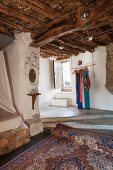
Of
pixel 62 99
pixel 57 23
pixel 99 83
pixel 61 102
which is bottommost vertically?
pixel 61 102

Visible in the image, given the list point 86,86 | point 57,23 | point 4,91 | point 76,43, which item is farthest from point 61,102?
point 57,23

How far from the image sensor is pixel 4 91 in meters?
3.12

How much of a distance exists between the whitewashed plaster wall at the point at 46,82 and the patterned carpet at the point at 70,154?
3.41 meters

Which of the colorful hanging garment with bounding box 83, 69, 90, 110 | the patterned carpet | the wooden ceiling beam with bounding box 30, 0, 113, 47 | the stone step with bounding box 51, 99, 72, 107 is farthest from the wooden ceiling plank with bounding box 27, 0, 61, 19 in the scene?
the stone step with bounding box 51, 99, 72, 107

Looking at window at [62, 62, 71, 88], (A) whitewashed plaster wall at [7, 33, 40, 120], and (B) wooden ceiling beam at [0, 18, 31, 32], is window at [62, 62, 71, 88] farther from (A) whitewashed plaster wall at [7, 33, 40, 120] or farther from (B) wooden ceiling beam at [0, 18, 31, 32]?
(B) wooden ceiling beam at [0, 18, 31, 32]

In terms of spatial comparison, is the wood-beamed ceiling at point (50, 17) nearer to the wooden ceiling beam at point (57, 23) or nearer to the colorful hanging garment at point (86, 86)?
the wooden ceiling beam at point (57, 23)

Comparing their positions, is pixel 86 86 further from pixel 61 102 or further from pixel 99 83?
pixel 61 102

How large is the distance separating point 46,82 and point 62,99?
99 cm

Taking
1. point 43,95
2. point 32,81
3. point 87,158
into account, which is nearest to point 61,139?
point 87,158

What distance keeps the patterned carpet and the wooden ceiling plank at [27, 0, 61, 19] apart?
7.20 feet

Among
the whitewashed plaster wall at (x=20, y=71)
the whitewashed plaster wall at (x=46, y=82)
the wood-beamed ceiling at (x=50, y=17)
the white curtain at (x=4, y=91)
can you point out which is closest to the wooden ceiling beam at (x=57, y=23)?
the wood-beamed ceiling at (x=50, y=17)

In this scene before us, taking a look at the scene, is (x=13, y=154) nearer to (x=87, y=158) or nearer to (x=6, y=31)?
(x=87, y=158)

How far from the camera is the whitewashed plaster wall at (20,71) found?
3297mm

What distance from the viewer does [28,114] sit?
11.2 ft
